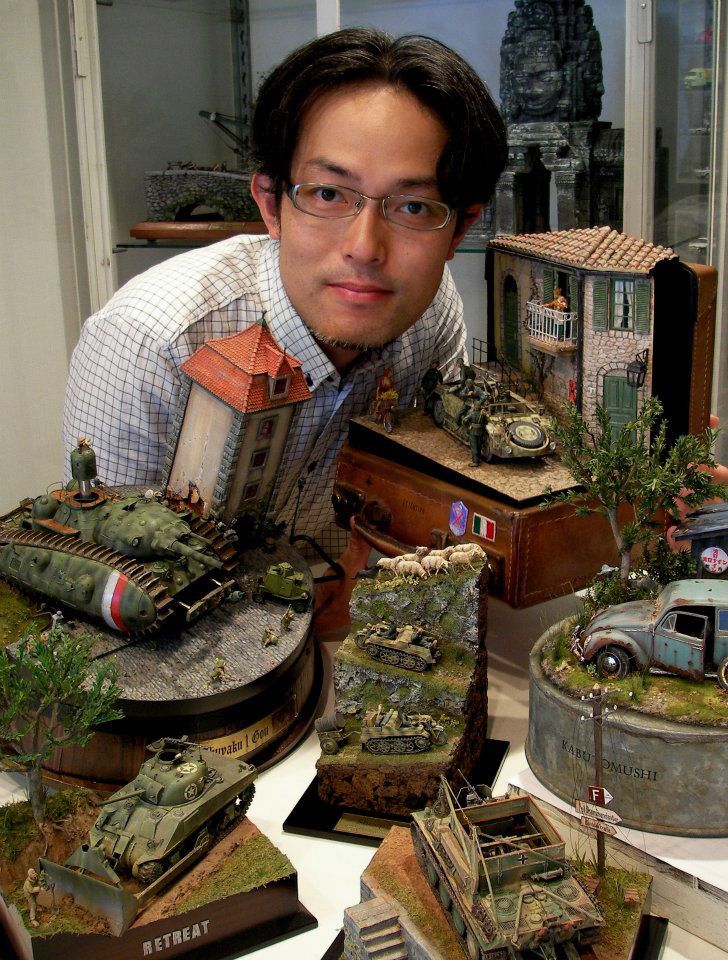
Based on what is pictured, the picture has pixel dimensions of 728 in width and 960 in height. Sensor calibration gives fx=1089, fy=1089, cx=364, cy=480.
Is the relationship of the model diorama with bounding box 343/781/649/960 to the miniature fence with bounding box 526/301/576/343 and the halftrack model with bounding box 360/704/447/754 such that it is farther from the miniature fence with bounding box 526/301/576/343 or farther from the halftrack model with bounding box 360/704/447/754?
the miniature fence with bounding box 526/301/576/343

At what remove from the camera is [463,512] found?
9.76 ft

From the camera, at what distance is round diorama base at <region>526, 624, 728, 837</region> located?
223cm

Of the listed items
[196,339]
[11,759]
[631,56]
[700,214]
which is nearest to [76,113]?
[196,339]

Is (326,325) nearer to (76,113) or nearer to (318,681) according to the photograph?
(318,681)

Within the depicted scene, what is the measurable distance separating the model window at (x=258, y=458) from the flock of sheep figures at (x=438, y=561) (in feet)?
1.62

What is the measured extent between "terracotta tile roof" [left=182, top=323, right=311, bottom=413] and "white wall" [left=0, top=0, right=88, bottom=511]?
1.45 meters

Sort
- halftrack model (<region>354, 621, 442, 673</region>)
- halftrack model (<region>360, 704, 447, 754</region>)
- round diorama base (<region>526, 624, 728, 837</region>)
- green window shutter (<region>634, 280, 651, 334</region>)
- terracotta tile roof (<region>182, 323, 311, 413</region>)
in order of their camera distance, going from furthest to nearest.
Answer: green window shutter (<region>634, 280, 651, 334</region>) < terracotta tile roof (<region>182, 323, 311, 413</region>) < halftrack model (<region>354, 621, 442, 673</region>) < halftrack model (<region>360, 704, 447, 754</region>) < round diorama base (<region>526, 624, 728, 837</region>)

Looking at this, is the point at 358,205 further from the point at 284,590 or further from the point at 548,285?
the point at 284,590

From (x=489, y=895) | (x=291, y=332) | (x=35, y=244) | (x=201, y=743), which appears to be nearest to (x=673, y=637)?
(x=489, y=895)

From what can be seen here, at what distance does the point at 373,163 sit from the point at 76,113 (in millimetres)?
1718

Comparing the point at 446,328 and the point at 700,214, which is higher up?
the point at 700,214

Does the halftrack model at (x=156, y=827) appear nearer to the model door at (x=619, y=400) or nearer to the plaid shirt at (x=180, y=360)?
the plaid shirt at (x=180, y=360)

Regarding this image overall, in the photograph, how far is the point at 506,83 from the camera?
3.61 meters

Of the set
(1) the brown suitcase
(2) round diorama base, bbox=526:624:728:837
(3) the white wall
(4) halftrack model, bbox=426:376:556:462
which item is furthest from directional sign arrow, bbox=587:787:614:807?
(3) the white wall
